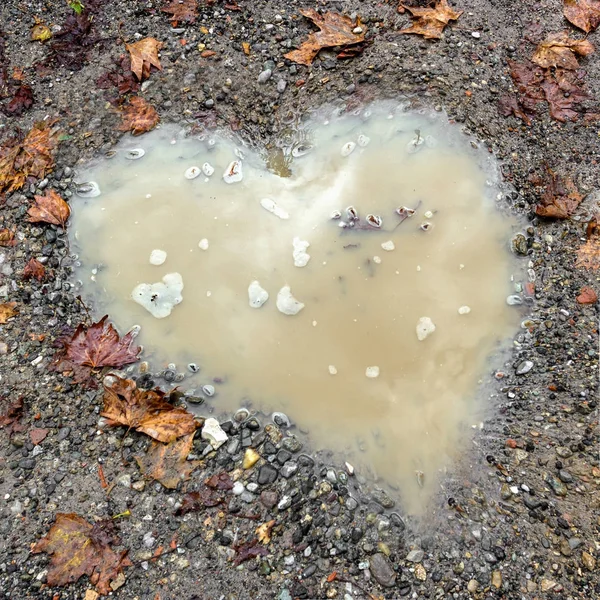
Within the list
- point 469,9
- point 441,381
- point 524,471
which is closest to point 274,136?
point 469,9

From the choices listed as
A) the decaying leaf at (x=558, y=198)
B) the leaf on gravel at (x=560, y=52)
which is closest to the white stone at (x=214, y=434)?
the decaying leaf at (x=558, y=198)

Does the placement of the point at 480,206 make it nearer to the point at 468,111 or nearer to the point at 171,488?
the point at 468,111

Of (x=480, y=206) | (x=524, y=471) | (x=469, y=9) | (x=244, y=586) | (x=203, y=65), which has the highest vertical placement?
(x=469, y=9)

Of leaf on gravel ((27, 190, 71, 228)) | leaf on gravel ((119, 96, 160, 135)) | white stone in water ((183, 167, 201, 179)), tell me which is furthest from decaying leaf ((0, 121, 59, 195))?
white stone in water ((183, 167, 201, 179))

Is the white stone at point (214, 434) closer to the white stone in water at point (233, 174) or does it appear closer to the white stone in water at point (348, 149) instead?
the white stone in water at point (233, 174)

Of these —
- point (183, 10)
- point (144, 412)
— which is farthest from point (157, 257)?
point (183, 10)

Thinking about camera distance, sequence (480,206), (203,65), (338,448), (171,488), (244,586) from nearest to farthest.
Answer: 1. (244,586)
2. (171,488)
3. (338,448)
4. (480,206)
5. (203,65)
